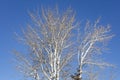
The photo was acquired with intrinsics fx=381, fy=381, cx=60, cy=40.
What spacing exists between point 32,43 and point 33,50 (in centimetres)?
52

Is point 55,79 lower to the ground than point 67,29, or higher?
lower

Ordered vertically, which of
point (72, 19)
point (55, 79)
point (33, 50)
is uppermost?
point (72, 19)

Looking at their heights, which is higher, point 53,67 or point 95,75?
point 95,75

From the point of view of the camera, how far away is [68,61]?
27828 millimetres

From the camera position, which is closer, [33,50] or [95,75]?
[33,50]

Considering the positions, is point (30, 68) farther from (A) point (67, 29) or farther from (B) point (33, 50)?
(A) point (67, 29)

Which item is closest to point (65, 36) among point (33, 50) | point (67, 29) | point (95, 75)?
point (67, 29)

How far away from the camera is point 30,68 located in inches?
1078

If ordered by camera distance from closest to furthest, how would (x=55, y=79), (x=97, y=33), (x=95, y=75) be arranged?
(x=55, y=79) < (x=97, y=33) < (x=95, y=75)

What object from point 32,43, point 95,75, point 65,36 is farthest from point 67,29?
point 95,75

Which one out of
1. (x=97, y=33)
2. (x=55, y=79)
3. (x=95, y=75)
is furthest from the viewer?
(x=95, y=75)

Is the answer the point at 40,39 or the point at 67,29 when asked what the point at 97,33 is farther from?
the point at 40,39

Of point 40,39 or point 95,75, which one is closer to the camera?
point 40,39

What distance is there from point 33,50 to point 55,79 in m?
2.73
